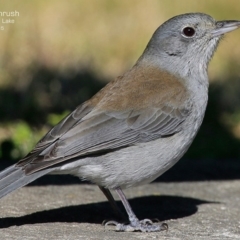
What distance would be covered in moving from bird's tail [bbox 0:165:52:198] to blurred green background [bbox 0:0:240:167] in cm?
286

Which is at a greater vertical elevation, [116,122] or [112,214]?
[116,122]

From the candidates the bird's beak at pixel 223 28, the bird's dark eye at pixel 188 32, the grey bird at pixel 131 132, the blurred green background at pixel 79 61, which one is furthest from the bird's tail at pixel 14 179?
the blurred green background at pixel 79 61

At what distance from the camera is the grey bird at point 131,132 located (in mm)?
7059

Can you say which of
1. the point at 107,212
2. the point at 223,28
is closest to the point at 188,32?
the point at 223,28

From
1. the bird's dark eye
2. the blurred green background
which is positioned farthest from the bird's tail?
the blurred green background

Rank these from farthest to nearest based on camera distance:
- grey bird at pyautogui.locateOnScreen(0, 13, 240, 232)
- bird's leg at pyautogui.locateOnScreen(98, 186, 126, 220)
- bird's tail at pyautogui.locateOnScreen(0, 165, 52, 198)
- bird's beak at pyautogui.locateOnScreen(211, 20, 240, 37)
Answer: bird's beak at pyautogui.locateOnScreen(211, 20, 240, 37)
bird's leg at pyautogui.locateOnScreen(98, 186, 126, 220)
grey bird at pyautogui.locateOnScreen(0, 13, 240, 232)
bird's tail at pyautogui.locateOnScreen(0, 165, 52, 198)

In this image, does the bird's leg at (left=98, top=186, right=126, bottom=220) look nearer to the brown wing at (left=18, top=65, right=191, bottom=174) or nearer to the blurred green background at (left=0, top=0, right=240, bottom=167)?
the brown wing at (left=18, top=65, right=191, bottom=174)

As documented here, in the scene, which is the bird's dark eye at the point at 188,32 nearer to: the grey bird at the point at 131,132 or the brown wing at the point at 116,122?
the grey bird at the point at 131,132

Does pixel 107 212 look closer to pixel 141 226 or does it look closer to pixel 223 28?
pixel 141 226

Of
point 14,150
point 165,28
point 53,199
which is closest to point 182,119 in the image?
point 165,28

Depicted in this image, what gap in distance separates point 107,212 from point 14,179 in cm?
141

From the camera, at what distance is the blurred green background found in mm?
11133

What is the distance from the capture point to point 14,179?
700 cm

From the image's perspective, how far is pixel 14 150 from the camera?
1006cm
